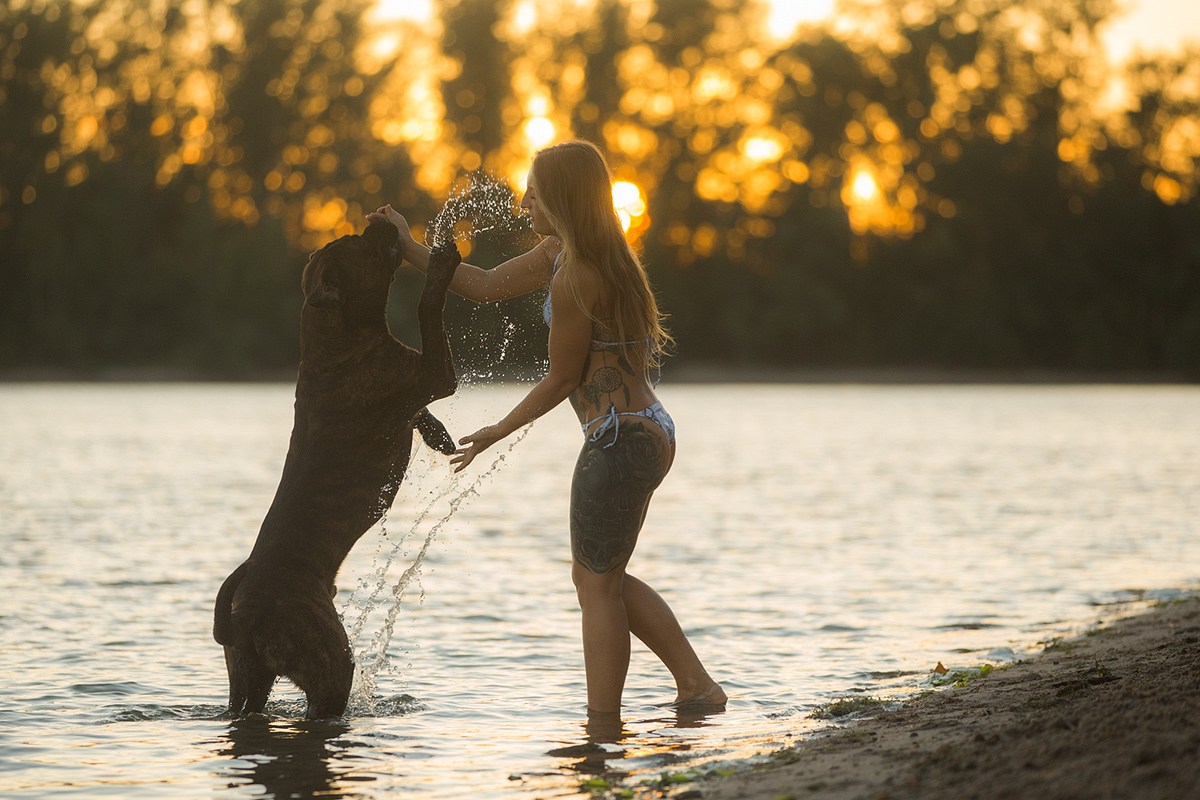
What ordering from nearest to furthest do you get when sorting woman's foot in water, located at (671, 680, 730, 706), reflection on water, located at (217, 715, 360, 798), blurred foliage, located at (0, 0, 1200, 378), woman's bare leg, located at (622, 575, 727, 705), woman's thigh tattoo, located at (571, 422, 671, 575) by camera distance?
reflection on water, located at (217, 715, 360, 798) → woman's thigh tattoo, located at (571, 422, 671, 575) → woman's bare leg, located at (622, 575, 727, 705) → woman's foot in water, located at (671, 680, 730, 706) → blurred foliage, located at (0, 0, 1200, 378)

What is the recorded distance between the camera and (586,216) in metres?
4.57

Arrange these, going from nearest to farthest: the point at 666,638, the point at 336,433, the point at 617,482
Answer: the point at 617,482 → the point at 336,433 → the point at 666,638

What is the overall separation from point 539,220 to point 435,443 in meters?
1.00

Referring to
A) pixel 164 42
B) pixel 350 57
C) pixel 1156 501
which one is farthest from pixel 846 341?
pixel 1156 501

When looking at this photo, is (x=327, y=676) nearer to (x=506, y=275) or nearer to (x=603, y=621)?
(x=603, y=621)

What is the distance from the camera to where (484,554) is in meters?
10.2

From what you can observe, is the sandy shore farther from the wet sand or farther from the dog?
the dog

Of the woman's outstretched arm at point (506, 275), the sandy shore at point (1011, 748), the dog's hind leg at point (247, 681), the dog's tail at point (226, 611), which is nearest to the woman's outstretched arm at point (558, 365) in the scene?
the woman's outstretched arm at point (506, 275)

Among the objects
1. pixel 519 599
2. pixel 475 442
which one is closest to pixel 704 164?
pixel 519 599

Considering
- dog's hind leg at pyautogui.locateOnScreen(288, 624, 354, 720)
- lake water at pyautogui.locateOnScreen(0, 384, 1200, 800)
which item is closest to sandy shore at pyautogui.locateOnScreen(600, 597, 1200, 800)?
lake water at pyautogui.locateOnScreen(0, 384, 1200, 800)

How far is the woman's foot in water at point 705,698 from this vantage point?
546cm

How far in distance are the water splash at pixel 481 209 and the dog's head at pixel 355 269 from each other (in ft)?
1.02

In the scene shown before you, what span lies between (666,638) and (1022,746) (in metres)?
1.65

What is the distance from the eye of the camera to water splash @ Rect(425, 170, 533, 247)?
529cm
